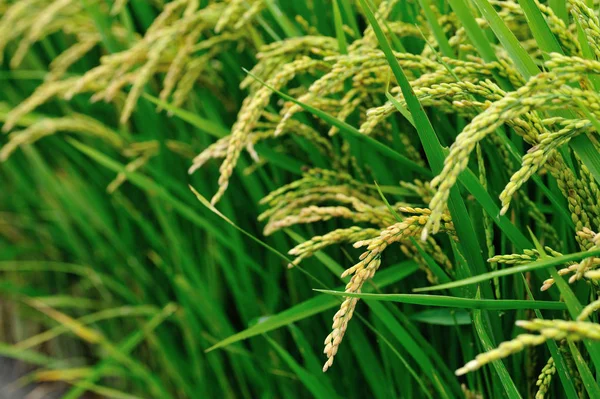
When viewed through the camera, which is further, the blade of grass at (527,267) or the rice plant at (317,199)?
the rice plant at (317,199)

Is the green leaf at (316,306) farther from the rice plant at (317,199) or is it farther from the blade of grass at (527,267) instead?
the blade of grass at (527,267)

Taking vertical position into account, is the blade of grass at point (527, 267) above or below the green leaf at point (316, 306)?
above

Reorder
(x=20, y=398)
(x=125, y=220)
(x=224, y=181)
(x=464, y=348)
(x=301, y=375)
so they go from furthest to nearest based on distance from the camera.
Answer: (x=20, y=398), (x=125, y=220), (x=301, y=375), (x=464, y=348), (x=224, y=181)

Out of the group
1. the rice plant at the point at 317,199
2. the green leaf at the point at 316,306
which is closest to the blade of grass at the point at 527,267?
the rice plant at the point at 317,199

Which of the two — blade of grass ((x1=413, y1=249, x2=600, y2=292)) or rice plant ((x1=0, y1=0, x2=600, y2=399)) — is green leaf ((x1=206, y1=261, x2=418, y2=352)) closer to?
rice plant ((x1=0, y1=0, x2=600, y2=399))

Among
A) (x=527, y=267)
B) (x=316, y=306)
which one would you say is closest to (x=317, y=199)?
(x=316, y=306)

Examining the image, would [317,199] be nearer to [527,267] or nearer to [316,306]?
[316,306]

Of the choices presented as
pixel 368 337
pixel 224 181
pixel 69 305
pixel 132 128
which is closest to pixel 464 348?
pixel 368 337

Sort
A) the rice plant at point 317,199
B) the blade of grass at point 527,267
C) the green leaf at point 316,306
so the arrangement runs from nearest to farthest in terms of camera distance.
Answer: the blade of grass at point 527,267 → the rice plant at point 317,199 → the green leaf at point 316,306

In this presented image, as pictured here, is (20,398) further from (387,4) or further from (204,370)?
(387,4)
